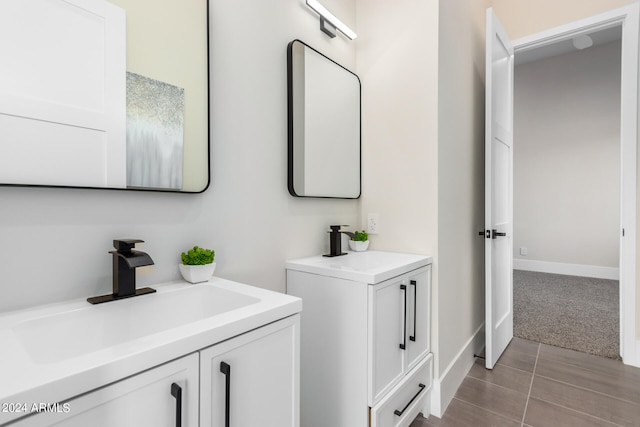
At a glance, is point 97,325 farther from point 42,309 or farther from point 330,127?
point 330,127

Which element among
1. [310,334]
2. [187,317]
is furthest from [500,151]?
[187,317]

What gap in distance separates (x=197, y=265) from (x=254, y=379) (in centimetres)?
46

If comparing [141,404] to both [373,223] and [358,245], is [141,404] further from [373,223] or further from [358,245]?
[373,223]

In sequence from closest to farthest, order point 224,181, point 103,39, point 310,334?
point 103,39 → point 224,181 → point 310,334

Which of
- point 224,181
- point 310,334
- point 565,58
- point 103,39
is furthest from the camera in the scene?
point 565,58

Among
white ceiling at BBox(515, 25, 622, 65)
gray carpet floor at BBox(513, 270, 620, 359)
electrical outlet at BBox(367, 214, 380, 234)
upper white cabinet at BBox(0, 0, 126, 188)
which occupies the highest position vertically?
white ceiling at BBox(515, 25, 622, 65)

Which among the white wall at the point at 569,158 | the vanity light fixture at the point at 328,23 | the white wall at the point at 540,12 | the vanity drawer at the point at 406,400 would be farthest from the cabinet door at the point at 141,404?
the white wall at the point at 569,158

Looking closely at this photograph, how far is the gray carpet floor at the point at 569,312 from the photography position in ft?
8.41

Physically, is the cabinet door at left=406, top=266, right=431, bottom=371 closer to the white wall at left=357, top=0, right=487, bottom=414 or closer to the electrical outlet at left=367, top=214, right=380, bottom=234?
the white wall at left=357, top=0, right=487, bottom=414

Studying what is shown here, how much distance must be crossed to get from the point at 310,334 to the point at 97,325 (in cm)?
84

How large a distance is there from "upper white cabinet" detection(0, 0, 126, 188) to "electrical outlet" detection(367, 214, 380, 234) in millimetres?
1390

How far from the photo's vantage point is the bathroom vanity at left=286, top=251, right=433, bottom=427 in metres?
1.29

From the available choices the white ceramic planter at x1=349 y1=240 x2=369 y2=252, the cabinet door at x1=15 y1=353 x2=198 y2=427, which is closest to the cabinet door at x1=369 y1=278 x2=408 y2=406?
the white ceramic planter at x1=349 y1=240 x2=369 y2=252

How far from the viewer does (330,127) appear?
181cm
